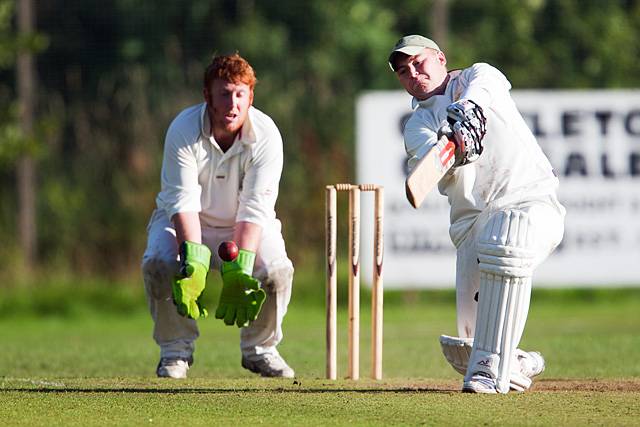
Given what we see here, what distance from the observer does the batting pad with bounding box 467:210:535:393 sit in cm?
546

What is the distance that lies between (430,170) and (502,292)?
0.61 metres

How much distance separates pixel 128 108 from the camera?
13086 millimetres

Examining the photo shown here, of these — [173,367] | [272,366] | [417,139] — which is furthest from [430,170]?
[173,367]

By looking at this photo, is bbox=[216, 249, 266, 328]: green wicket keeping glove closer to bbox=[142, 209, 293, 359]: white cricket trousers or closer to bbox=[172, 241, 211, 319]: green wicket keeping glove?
bbox=[172, 241, 211, 319]: green wicket keeping glove

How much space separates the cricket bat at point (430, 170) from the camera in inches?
206

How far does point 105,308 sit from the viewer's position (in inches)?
487

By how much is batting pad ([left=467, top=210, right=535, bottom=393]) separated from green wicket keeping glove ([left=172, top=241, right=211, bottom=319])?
1317mm

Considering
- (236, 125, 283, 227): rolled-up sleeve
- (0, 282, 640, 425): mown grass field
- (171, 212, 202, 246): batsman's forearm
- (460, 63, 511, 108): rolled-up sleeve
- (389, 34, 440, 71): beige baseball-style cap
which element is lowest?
(0, 282, 640, 425): mown grass field

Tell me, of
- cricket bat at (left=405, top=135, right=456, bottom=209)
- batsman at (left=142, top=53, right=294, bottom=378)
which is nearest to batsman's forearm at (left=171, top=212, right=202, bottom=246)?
batsman at (left=142, top=53, right=294, bottom=378)

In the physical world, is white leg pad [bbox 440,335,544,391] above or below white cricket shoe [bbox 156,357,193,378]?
above

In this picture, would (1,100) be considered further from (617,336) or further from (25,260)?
(617,336)

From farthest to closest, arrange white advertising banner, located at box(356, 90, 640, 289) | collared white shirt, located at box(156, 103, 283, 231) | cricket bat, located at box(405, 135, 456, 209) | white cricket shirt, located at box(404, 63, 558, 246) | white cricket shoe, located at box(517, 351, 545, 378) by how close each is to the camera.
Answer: white advertising banner, located at box(356, 90, 640, 289), collared white shirt, located at box(156, 103, 283, 231), white cricket shoe, located at box(517, 351, 545, 378), white cricket shirt, located at box(404, 63, 558, 246), cricket bat, located at box(405, 135, 456, 209)

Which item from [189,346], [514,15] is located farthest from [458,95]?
[514,15]

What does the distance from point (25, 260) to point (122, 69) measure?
2191mm
